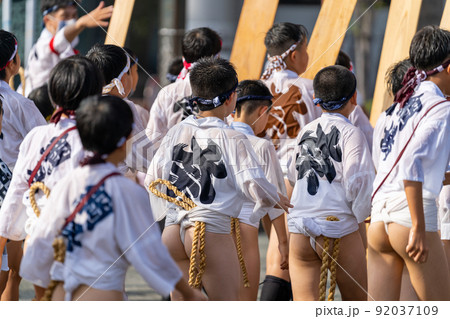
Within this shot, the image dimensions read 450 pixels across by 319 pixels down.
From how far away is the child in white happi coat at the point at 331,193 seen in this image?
4.14 meters

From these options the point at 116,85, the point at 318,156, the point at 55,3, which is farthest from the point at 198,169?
the point at 55,3

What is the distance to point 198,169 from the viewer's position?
3.91 m

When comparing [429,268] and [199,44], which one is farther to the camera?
[199,44]

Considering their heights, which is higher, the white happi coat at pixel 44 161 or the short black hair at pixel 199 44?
the short black hair at pixel 199 44

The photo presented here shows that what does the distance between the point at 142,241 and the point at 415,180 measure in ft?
3.96

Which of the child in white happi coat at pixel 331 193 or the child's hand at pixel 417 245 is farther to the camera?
the child in white happi coat at pixel 331 193

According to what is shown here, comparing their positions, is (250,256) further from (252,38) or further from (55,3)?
(55,3)

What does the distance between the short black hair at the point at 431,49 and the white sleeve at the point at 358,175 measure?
60cm

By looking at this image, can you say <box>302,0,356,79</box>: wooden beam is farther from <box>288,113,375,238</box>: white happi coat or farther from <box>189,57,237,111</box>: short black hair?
<box>189,57,237,111</box>: short black hair

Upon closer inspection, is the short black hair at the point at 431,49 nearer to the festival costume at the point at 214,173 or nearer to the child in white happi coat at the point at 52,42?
the festival costume at the point at 214,173

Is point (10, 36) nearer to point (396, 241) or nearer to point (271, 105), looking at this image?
point (271, 105)

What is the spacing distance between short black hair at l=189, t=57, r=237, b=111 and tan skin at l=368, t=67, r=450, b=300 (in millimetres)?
984

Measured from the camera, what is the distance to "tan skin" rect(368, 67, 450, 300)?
340cm

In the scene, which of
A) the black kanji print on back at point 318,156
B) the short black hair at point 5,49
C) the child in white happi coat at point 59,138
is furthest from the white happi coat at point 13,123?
the black kanji print on back at point 318,156
